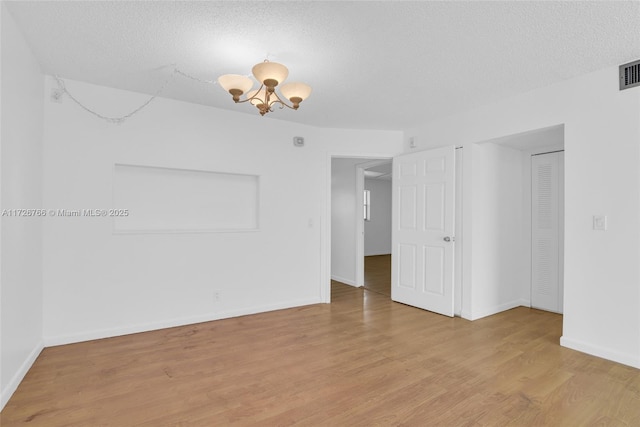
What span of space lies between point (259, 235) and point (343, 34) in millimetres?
2471

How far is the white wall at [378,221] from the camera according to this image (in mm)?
10002

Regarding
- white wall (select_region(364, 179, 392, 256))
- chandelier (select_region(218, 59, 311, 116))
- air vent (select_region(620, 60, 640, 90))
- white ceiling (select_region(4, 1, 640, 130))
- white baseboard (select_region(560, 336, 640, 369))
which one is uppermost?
white ceiling (select_region(4, 1, 640, 130))

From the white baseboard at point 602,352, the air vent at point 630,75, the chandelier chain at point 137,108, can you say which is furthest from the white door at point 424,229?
the chandelier chain at point 137,108

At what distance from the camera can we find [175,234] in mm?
3453

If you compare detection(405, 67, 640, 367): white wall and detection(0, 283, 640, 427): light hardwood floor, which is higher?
detection(405, 67, 640, 367): white wall

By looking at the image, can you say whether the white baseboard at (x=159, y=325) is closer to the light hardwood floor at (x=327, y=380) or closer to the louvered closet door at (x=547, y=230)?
the light hardwood floor at (x=327, y=380)

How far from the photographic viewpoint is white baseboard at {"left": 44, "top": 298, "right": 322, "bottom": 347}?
115 inches

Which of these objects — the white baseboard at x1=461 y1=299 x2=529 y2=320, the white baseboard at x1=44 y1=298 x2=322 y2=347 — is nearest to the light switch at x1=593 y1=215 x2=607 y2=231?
the white baseboard at x1=461 y1=299 x2=529 y2=320

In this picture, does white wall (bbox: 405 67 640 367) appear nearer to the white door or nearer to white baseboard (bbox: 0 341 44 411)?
the white door

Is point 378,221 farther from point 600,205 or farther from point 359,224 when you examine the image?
point 600,205

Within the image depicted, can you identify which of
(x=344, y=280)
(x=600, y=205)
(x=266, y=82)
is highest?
(x=266, y=82)

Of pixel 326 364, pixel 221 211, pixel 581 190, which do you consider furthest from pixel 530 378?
pixel 221 211

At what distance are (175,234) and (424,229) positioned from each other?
2908 millimetres

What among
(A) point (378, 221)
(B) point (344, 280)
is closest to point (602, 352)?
(B) point (344, 280)
